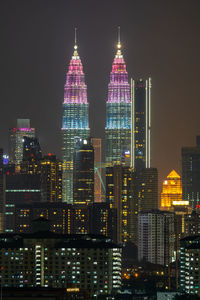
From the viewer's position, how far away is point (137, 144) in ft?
642

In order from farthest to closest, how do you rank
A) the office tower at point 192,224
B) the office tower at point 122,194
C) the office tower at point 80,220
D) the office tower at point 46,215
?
the office tower at point 122,194, the office tower at point 80,220, the office tower at point 192,224, the office tower at point 46,215

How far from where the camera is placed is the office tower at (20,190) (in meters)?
172

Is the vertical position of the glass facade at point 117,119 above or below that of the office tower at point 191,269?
above

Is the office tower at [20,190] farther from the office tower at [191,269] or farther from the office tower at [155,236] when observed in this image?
the office tower at [191,269]

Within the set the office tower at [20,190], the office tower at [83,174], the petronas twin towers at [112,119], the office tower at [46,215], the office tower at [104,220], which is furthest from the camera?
the petronas twin towers at [112,119]

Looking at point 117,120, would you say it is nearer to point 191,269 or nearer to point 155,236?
point 155,236

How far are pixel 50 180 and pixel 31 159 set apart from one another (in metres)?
4.65

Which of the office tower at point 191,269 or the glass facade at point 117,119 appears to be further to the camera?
the glass facade at point 117,119

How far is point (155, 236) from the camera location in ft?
514

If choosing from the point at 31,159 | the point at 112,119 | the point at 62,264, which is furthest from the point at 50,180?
the point at 62,264

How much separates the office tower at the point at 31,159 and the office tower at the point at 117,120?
18.5 meters

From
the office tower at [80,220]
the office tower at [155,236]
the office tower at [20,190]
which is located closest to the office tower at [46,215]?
the office tower at [80,220]

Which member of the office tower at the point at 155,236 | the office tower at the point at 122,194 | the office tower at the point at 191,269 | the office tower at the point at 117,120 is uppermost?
the office tower at the point at 117,120

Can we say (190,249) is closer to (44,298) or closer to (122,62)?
(44,298)
